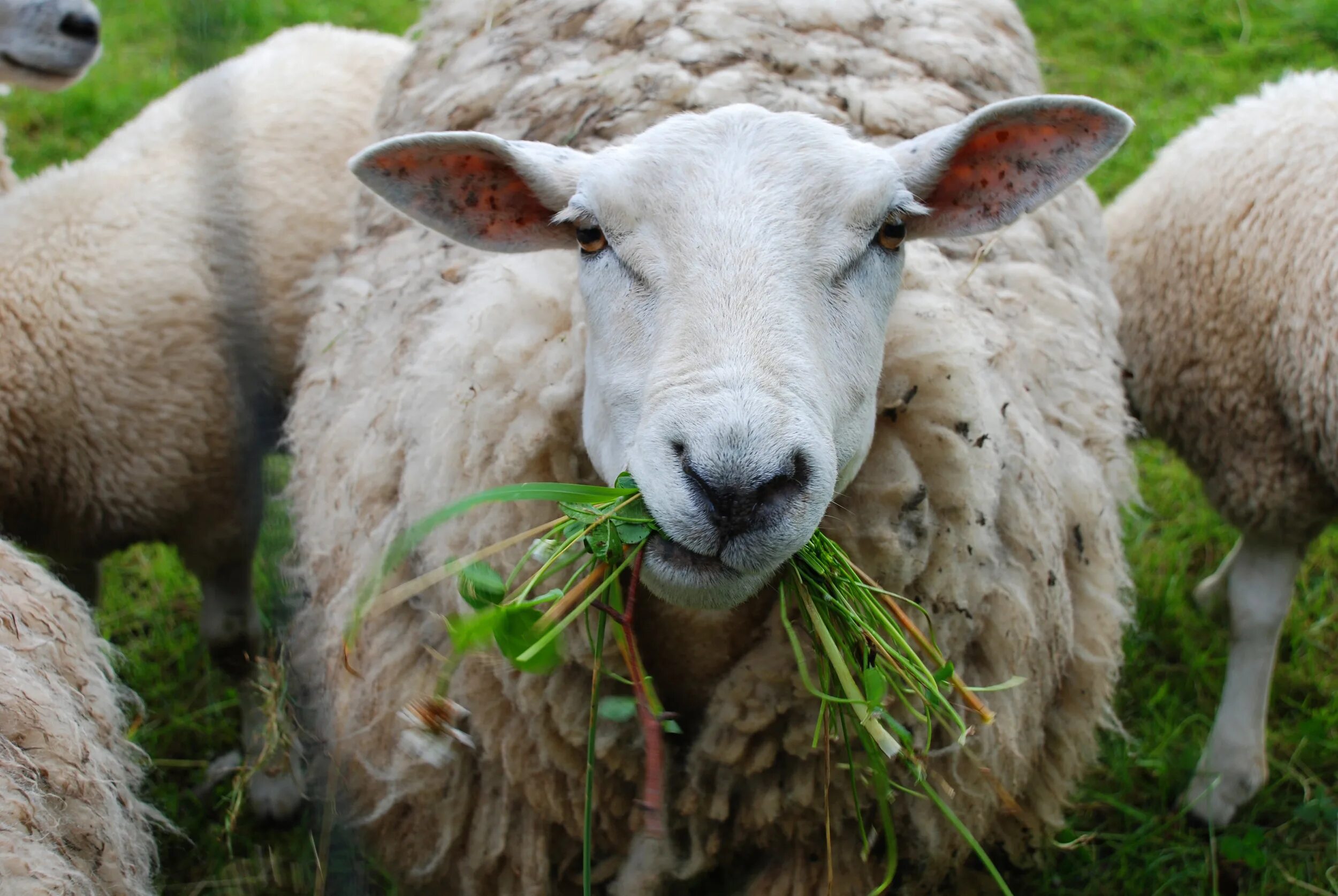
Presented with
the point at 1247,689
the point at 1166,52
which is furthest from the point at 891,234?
the point at 1166,52

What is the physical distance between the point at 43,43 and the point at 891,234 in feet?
11.0

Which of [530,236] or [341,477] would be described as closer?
[530,236]

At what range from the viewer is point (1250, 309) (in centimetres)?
306

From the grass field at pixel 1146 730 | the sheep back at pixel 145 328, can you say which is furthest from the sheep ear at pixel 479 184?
the sheep back at pixel 145 328

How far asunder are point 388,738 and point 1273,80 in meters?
5.72

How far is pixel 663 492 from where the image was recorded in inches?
64.6

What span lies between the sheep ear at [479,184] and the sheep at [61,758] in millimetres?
1003

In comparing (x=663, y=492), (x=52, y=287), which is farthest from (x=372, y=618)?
(x=52, y=287)

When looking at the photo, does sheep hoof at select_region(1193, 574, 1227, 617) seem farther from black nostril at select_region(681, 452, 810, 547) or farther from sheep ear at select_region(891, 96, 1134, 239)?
black nostril at select_region(681, 452, 810, 547)

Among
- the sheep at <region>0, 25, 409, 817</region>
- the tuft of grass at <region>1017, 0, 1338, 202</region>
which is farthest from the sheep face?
the tuft of grass at <region>1017, 0, 1338, 202</region>

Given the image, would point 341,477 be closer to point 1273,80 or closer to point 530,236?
point 530,236

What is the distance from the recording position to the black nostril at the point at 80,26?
157 inches

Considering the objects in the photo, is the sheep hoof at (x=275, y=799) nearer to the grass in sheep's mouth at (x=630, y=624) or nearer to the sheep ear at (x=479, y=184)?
the grass in sheep's mouth at (x=630, y=624)

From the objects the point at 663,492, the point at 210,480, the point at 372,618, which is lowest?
the point at 210,480
